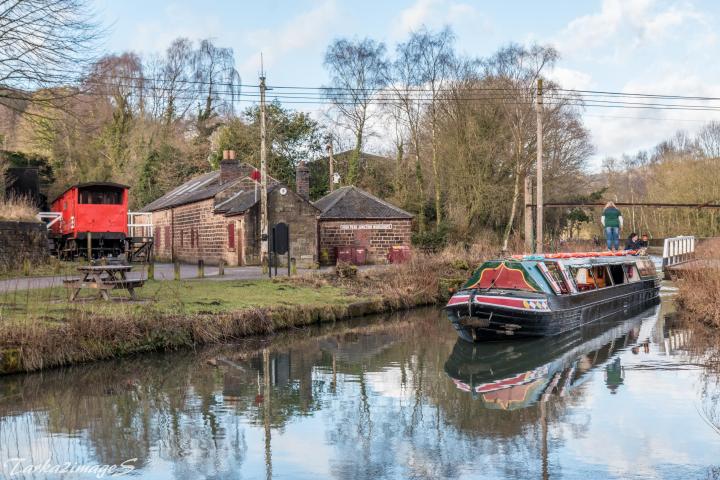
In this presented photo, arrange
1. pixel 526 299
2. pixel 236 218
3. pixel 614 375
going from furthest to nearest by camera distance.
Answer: pixel 236 218, pixel 526 299, pixel 614 375

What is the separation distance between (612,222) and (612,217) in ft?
0.93

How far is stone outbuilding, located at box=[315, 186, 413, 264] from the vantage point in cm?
3350

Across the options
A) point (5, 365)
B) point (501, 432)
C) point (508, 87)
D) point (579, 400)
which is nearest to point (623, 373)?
point (579, 400)

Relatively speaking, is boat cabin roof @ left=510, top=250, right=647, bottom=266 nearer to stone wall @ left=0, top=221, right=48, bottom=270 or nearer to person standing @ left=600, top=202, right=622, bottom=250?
person standing @ left=600, top=202, right=622, bottom=250

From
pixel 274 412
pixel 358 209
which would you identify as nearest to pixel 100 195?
pixel 358 209

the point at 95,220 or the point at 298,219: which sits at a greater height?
the point at 95,220

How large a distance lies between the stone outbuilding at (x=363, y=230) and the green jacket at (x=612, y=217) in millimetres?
9755

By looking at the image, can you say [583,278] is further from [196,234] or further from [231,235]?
[196,234]

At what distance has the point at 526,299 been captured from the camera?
1714 cm

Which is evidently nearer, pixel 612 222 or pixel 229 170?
pixel 612 222

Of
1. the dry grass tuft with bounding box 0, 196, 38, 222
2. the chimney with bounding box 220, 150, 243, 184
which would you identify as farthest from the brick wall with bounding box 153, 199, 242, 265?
the dry grass tuft with bounding box 0, 196, 38, 222

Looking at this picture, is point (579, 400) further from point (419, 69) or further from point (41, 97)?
point (419, 69)

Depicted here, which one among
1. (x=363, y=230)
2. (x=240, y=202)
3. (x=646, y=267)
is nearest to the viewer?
(x=646, y=267)

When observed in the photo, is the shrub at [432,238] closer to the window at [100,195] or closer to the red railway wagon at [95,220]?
the red railway wagon at [95,220]
